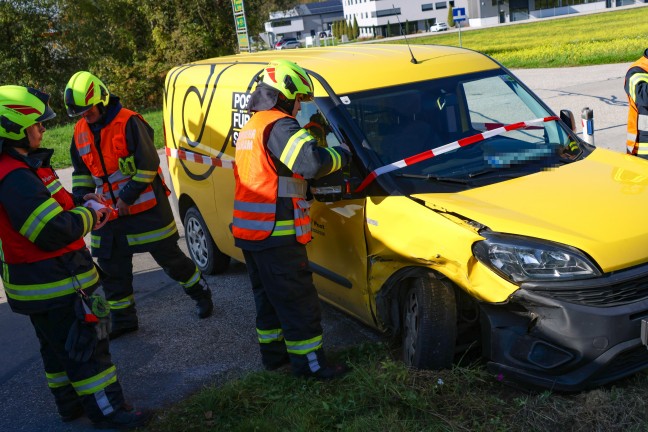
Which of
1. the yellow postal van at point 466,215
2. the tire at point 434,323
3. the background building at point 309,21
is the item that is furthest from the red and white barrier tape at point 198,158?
the background building at point 309,21

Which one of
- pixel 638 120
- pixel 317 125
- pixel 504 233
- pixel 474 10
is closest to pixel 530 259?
pixel 504 233

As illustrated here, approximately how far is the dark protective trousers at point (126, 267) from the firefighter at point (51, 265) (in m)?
1.17

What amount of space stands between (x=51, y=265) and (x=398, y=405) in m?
2.06

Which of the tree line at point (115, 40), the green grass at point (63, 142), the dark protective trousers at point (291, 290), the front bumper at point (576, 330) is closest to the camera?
the front bumper at point (576, 330)

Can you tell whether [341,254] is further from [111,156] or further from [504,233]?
[111,156]

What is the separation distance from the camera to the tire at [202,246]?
641 centimetres

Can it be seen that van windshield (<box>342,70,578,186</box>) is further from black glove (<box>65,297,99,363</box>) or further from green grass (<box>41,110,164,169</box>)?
green grass (<box>41,110,164,169</box>)

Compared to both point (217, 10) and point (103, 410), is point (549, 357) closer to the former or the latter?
point (103, 410)

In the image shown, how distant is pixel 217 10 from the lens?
97.0ft

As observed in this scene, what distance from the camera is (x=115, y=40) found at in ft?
101

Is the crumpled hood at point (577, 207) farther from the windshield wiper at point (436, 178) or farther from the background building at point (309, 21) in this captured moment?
the background building at point (309, 21)

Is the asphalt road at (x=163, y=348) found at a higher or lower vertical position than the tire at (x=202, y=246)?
lower

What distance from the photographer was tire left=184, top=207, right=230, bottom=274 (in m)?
6.41

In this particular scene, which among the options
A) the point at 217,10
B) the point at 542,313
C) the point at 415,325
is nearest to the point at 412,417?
the point at 415,325
